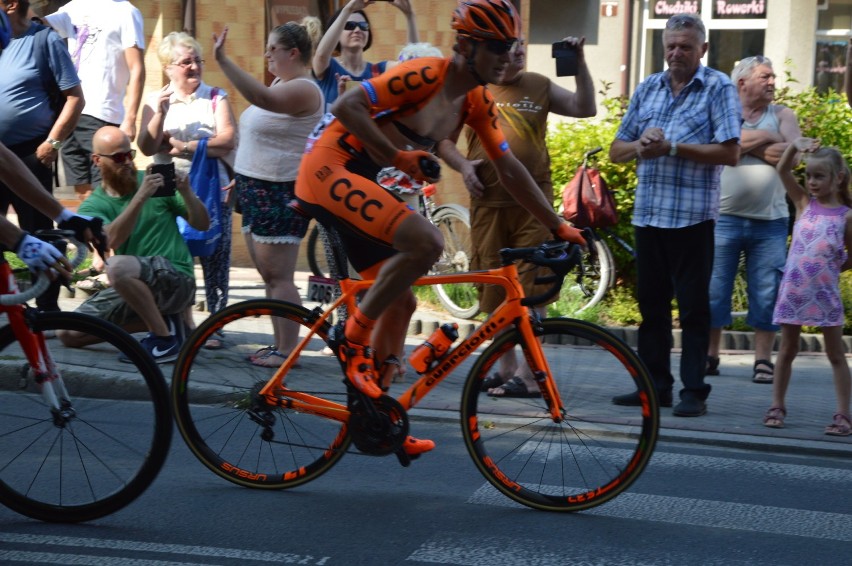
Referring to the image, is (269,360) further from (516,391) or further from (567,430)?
(567,430)

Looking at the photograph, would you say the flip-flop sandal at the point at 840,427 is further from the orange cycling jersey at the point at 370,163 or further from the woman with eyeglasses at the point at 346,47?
the woman with eyeglasses at the point at 346,47

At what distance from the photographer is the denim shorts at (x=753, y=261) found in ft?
29.3

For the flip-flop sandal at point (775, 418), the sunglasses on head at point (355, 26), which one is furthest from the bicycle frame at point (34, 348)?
the sunglasses on head at point (355, 26)

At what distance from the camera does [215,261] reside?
8.89 meters

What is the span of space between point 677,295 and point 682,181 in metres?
0.64

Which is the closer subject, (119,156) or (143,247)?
(119,156)

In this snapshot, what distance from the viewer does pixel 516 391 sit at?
515 centimetres

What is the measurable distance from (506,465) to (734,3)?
16254 mm

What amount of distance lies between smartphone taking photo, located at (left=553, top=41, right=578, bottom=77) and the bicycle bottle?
2313mm

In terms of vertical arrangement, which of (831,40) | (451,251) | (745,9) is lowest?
(451,251)

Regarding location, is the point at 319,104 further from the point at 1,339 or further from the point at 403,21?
the point at 403,21

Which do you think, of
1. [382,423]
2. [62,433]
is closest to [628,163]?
[382,423]

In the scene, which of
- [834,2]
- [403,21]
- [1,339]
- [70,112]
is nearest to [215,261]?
[70,112]

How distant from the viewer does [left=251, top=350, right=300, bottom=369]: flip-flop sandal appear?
5715 millimetres
